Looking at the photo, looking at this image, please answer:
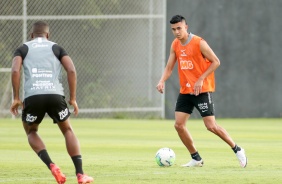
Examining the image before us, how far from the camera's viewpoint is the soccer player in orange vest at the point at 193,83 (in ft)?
42.9

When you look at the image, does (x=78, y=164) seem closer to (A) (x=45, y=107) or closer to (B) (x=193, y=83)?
(A) (x=45, y=107)

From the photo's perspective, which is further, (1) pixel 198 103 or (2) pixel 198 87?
(1) pixel 198 103

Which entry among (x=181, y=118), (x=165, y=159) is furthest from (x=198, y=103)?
(x=165, y=159)

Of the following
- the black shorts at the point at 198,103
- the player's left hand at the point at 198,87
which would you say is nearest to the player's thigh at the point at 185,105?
the black shorts at the point at 198,103

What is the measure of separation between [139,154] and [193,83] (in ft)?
7.51

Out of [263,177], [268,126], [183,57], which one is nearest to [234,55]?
[268,126]

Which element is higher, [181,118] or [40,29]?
[40,29]

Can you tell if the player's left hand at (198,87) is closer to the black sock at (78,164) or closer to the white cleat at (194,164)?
the white cleat at (194,164)

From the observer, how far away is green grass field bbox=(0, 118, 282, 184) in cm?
1129

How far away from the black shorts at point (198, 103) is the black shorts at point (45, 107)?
318 cm

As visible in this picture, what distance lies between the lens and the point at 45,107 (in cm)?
1045

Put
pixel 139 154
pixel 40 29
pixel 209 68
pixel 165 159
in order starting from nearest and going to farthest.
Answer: pixel 40 29 < pixel 165 159 < pixel 209 68 < pixel 139 154

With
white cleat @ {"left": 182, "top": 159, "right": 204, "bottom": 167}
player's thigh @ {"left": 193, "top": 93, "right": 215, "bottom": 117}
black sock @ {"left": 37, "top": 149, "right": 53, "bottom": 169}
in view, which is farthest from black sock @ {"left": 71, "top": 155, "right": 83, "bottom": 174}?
player's thigh @ {"left": 193, "top": 93, "right": 215, "bottom": 117}

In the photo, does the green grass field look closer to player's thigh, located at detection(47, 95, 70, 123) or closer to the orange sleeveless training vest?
player's thigh, located at detection(47, 95, 70, 123)
